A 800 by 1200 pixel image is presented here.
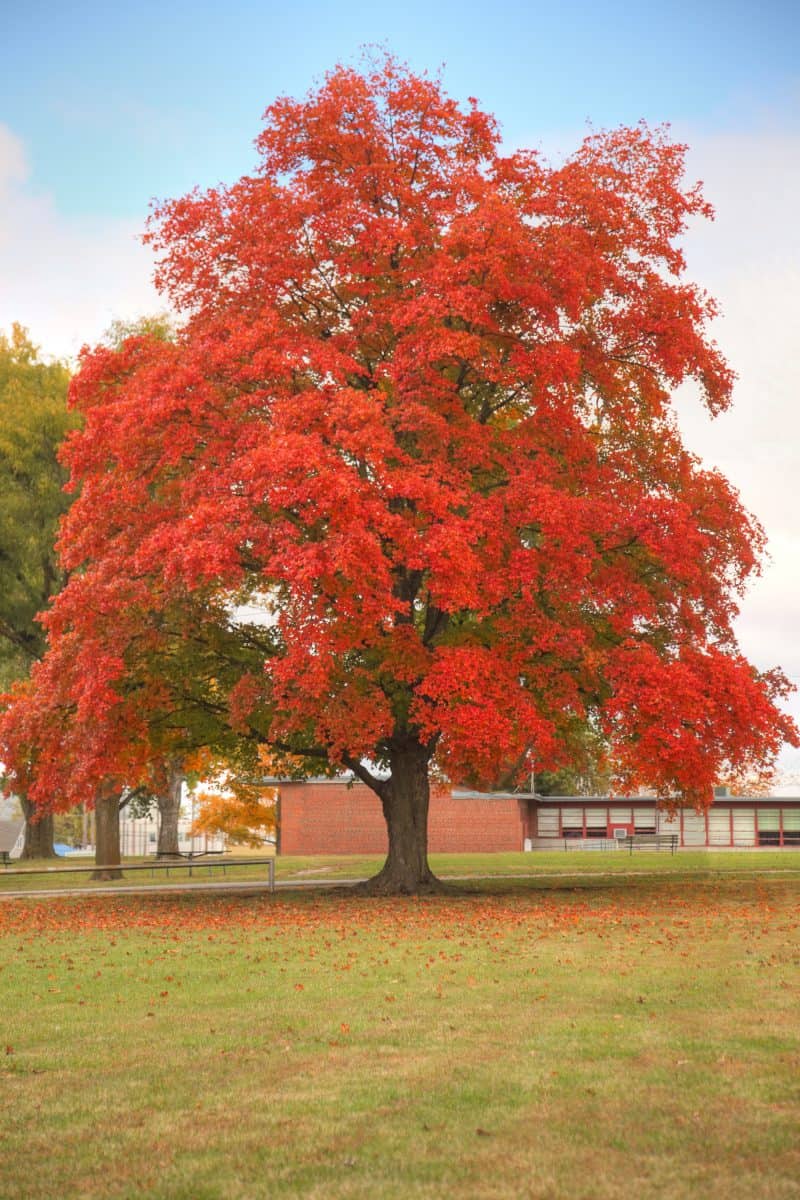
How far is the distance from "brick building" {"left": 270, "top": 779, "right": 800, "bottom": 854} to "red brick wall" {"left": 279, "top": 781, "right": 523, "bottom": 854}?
52mm

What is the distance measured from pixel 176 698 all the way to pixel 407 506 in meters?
6.24

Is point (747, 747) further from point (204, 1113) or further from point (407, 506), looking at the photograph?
point (204, 1113)

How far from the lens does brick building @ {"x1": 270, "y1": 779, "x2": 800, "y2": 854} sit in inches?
2606

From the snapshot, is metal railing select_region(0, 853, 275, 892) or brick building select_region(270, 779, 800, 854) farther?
brick building select_region(270, 779, 800, 854)

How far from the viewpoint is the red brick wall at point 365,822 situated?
66.0 metres

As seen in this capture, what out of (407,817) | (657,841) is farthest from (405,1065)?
(657,841)

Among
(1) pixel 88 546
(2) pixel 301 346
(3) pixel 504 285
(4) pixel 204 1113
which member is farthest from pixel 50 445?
(4) pixel 204 1113

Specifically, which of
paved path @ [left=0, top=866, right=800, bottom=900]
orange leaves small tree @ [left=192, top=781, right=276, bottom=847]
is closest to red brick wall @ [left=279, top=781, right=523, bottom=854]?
orange leaves small tree @ [left=192, top=781, right=276, bottom=847]

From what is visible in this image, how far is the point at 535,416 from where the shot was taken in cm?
2470

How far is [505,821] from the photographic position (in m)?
67.4

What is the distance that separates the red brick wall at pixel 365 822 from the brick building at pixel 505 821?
0.05 m

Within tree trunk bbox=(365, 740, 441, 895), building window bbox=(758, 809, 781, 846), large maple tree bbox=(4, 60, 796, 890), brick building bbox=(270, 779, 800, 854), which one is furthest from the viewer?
building window bbox=(758, 809, 781, 846)

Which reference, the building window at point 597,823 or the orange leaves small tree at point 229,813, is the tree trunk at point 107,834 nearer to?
the orange leaves small tree at point 229,813

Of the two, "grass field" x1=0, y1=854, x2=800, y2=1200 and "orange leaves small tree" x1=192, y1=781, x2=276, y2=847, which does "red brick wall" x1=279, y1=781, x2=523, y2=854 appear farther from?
"grass field" x1=0, y1=854, x2=800, y2=1200
